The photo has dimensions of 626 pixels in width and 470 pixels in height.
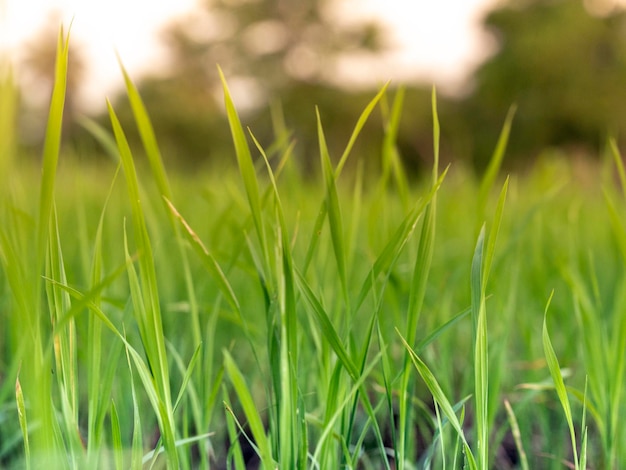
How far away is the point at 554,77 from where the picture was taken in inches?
445

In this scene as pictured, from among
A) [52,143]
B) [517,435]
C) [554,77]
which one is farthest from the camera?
[554,77]

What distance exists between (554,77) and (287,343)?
40.3ft

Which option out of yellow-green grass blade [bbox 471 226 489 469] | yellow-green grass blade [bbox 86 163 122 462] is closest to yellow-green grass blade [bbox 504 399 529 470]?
yellow-green grass blade [bbox 471 226 489 469]

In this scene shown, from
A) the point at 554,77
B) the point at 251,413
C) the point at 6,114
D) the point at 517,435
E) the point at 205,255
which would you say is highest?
the point at 554,77

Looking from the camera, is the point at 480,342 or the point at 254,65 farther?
the point at 254,65

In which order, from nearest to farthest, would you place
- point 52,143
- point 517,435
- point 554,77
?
point 52,143 < point 517,435 < point 554,77

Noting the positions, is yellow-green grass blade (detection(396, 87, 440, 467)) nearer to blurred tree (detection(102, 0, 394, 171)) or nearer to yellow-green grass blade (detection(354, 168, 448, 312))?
yellow-green grass blade (detection(354, 168, 448, 312))

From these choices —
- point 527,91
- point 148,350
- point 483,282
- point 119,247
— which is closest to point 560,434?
point 483,282

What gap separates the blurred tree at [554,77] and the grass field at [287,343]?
1105cm

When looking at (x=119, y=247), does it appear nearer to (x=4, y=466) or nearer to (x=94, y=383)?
(x=4, y=466)

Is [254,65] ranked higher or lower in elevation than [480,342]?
higher

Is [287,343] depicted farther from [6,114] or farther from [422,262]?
[6,114]

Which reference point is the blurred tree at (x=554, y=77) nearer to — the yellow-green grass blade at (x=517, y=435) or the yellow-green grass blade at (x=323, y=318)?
the yellow-green grass blade at (x=517, y=435)

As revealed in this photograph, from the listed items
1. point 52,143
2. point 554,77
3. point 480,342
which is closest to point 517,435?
point 480,342
